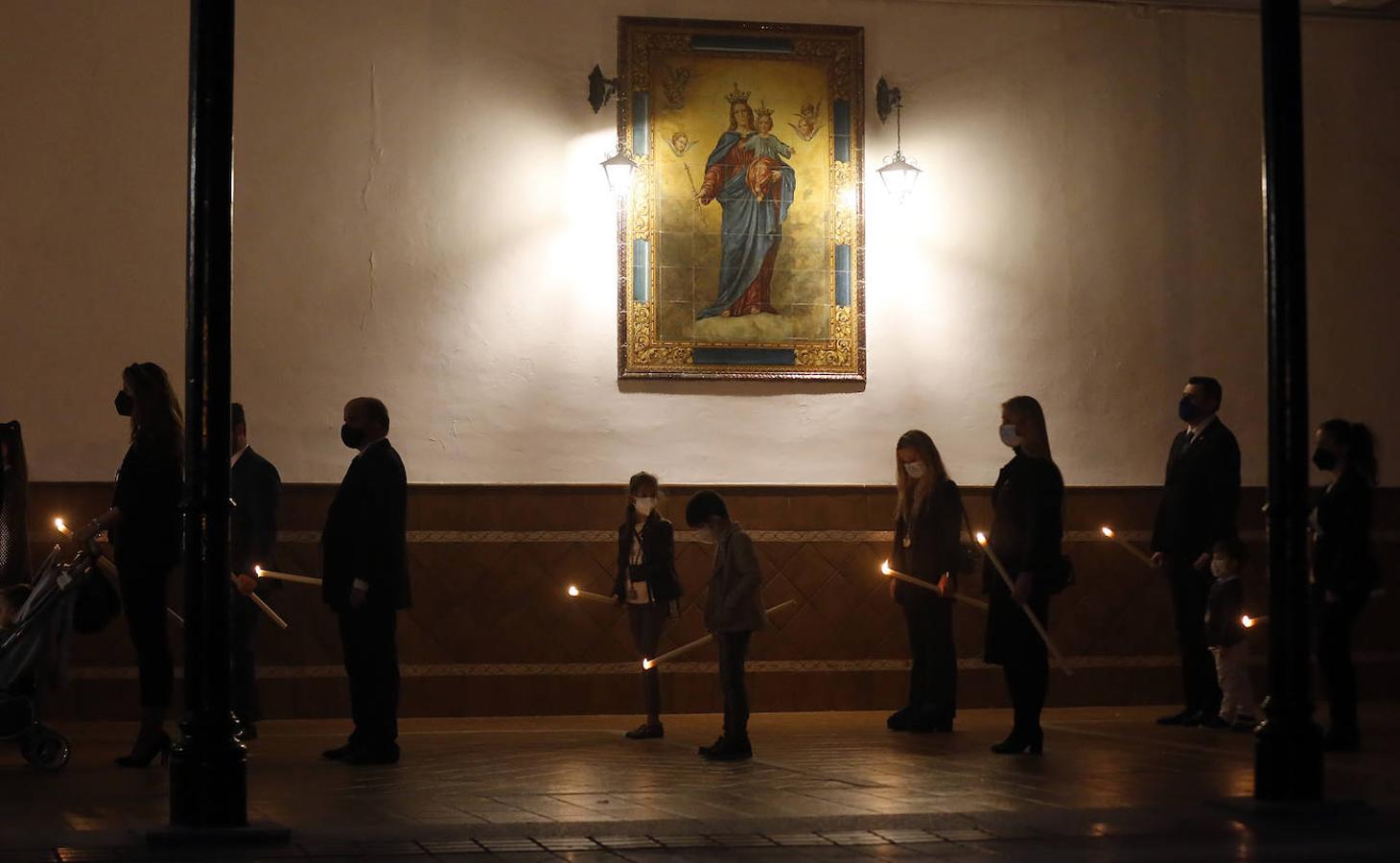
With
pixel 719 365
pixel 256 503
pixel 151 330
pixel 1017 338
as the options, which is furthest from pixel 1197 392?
pixel 151 330

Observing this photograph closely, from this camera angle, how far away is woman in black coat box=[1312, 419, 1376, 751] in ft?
30.1

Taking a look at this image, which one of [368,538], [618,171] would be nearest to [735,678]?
[368,538]

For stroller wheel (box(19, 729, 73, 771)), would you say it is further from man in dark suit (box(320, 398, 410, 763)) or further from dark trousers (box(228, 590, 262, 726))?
dark trousers (box(228, 590, 262, 726))

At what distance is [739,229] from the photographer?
456 inches

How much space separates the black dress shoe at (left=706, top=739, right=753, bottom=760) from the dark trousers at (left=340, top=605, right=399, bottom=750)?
1.44 m

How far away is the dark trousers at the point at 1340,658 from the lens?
9.21 meters

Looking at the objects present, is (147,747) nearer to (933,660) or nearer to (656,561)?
(656,561)

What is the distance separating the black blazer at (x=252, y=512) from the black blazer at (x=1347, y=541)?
16.8ft

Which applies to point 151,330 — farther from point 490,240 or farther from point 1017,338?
point 1017,338

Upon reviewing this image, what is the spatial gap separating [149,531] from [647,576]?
101 inches

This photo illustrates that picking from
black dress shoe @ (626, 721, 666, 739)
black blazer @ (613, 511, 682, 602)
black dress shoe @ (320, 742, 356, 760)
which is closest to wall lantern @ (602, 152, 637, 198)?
black blazer @ (613, 511, 682, 602)

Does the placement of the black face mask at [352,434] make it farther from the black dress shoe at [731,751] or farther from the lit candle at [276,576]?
the black dress shoe at [731,751]

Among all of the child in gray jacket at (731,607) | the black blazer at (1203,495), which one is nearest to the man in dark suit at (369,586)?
the child in gray jacket at (731,607)

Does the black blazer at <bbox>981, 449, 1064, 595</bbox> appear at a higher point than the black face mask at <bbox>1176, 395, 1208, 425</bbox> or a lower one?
lower
